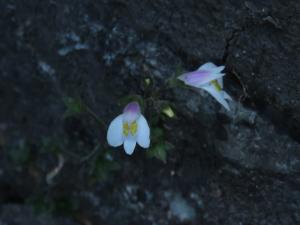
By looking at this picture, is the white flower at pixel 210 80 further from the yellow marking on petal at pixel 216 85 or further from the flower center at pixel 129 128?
the flower center at pixel 129 128

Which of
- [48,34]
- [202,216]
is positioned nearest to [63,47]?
[48,34]

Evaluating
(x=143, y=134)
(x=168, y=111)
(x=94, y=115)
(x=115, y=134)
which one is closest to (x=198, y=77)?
(x=168, y=111)

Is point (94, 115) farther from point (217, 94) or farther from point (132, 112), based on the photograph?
point (217, 94)

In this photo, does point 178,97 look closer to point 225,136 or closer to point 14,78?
point 225,136

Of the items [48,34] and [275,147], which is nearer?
[275,147]

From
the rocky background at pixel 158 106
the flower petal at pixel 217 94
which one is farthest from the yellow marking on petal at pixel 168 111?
the flower petal at pixel 217 94
